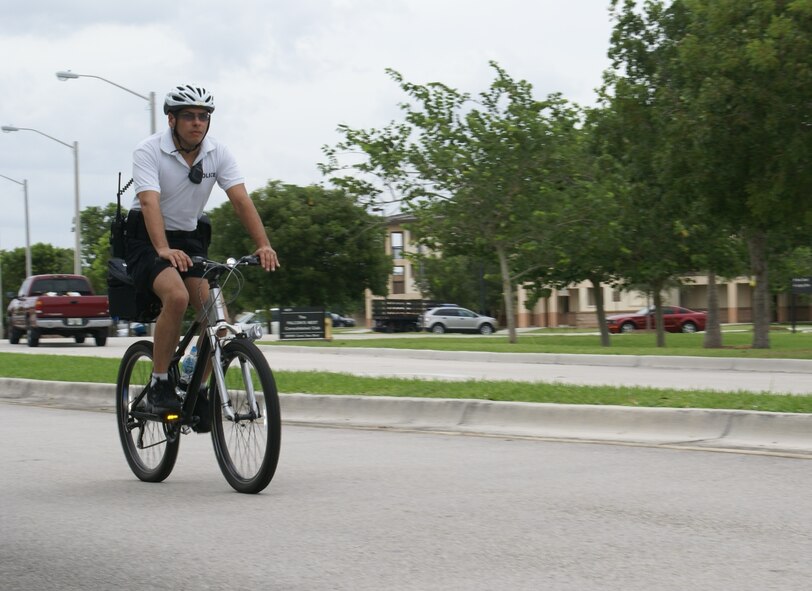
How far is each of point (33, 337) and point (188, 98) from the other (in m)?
26.8

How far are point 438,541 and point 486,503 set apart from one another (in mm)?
942

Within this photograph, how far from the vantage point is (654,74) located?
32.8 meters

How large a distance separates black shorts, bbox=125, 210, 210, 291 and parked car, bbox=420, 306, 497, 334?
58.8 meters

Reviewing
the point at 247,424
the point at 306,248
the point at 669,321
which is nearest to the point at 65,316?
the point at 247,424

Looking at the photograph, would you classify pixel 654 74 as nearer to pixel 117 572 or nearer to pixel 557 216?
pixel 557 216

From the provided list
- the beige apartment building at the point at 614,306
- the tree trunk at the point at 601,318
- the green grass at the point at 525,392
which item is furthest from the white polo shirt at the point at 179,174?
the beige apartment building at the point at 614,306

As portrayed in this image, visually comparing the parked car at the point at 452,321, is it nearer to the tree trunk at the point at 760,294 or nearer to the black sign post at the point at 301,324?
the black sign post at the point at 301,324

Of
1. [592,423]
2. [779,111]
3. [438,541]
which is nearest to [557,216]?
[779,111]

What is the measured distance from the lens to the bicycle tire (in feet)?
23.1

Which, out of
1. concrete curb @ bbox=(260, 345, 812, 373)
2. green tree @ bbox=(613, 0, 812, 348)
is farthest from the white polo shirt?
green tree @ bbox=(613, 0, 812, 348)

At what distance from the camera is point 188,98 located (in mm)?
6512

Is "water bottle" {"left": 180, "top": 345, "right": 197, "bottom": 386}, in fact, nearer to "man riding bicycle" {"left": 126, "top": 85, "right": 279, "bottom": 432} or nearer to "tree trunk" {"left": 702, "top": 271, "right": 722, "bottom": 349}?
"man riding bicycle" {"left": 126, "top": 85, "right": 279, "bottom": 432}

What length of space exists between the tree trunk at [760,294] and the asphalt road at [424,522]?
885 inches

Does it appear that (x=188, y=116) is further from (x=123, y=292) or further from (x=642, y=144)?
(x=642, y=144)
